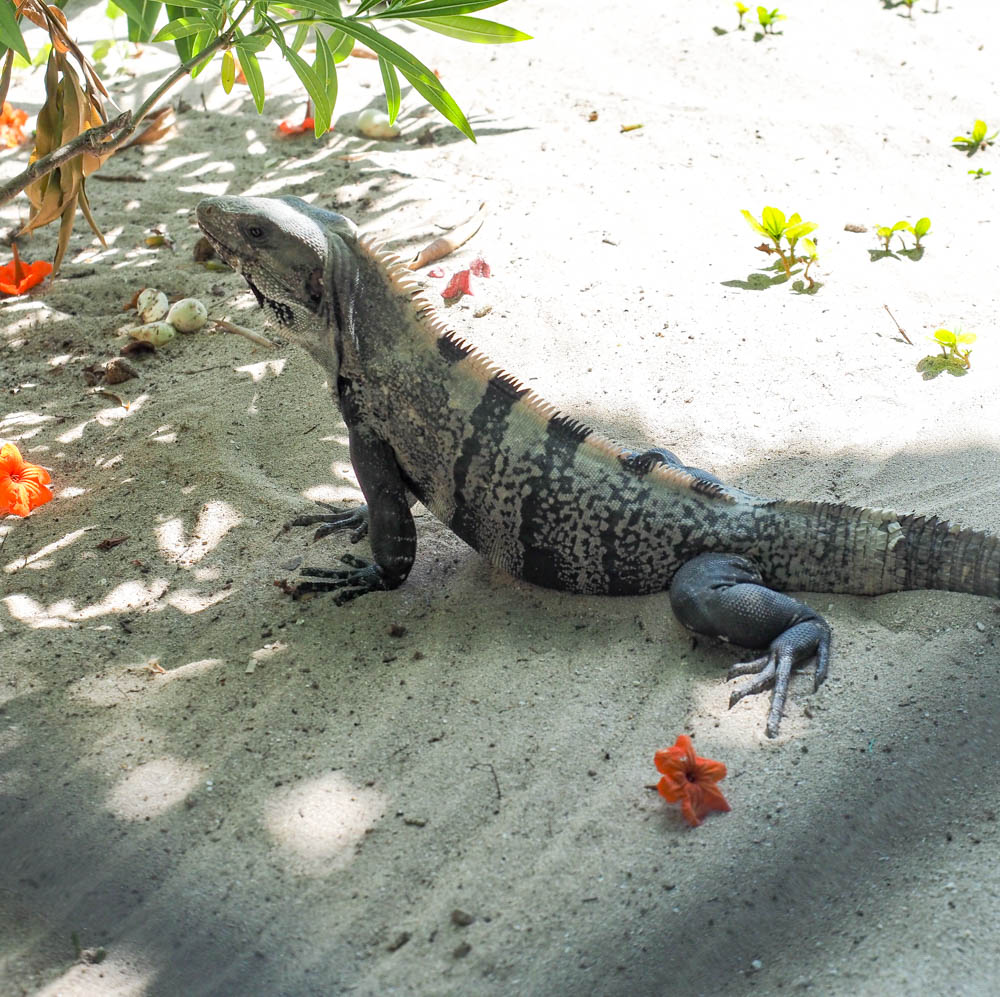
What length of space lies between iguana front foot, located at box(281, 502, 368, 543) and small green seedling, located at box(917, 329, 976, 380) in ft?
10.0

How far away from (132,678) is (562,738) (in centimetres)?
164

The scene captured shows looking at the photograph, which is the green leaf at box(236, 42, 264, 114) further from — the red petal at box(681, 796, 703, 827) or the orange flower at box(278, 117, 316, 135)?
Answer: the orange flower at box(278, 117, 316, 135)

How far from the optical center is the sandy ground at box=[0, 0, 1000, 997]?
2.84m

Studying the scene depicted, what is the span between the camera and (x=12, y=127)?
792cm

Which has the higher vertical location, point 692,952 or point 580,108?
point 580,108

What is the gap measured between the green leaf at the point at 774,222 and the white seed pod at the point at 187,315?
3501 mm

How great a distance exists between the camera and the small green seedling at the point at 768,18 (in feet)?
28.8

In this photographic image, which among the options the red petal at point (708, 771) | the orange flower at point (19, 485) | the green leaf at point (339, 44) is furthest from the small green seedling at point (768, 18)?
the red petal at point (708, 771)

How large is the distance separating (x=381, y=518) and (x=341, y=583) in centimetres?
34

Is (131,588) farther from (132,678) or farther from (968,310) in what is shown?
(968,310)

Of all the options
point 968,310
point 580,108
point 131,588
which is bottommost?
point 131,588

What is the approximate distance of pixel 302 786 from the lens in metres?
3.38

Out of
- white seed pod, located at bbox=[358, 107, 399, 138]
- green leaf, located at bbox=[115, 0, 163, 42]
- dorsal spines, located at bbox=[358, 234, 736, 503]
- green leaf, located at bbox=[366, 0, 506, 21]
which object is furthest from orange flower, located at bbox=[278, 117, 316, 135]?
dorsal spines, located at bbox=[358, 234, 736, 503]

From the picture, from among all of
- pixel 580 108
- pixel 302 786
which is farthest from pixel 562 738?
pixel 580 108
